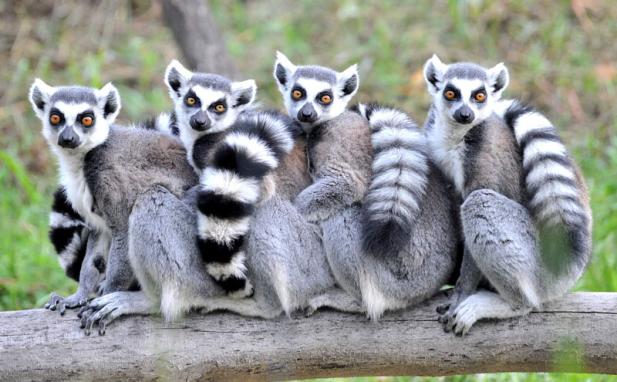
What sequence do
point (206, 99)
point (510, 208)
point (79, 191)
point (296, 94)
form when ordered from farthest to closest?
point (296, 94) → point (206, 99) → point (79, 191) → point (510, 208)

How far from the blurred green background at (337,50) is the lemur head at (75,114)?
3.75 meters

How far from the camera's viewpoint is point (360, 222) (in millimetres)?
4676

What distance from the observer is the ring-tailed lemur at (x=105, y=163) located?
15.4 feet

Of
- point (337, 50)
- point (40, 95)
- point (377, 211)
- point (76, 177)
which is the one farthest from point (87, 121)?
point (337, 50)

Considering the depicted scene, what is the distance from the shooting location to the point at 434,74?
5.30 m

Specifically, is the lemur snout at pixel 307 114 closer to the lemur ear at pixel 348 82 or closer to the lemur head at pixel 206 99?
the lemur head at pixel 206 99

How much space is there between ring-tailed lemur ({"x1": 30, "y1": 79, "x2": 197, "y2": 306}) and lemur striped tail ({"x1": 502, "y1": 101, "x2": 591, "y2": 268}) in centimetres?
186

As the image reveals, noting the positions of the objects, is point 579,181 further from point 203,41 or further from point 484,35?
point 484,35

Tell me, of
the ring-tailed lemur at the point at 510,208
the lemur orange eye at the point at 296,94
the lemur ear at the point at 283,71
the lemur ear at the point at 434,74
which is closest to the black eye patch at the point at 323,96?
the lemur orange eye at the point at 296,94

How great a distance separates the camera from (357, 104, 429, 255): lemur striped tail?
453cm

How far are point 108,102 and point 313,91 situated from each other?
49.0 inches

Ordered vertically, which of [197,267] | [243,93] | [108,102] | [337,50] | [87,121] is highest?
[337,50]

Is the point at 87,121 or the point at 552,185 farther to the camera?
the point at 87,121

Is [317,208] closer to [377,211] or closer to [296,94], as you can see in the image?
[377,211]
